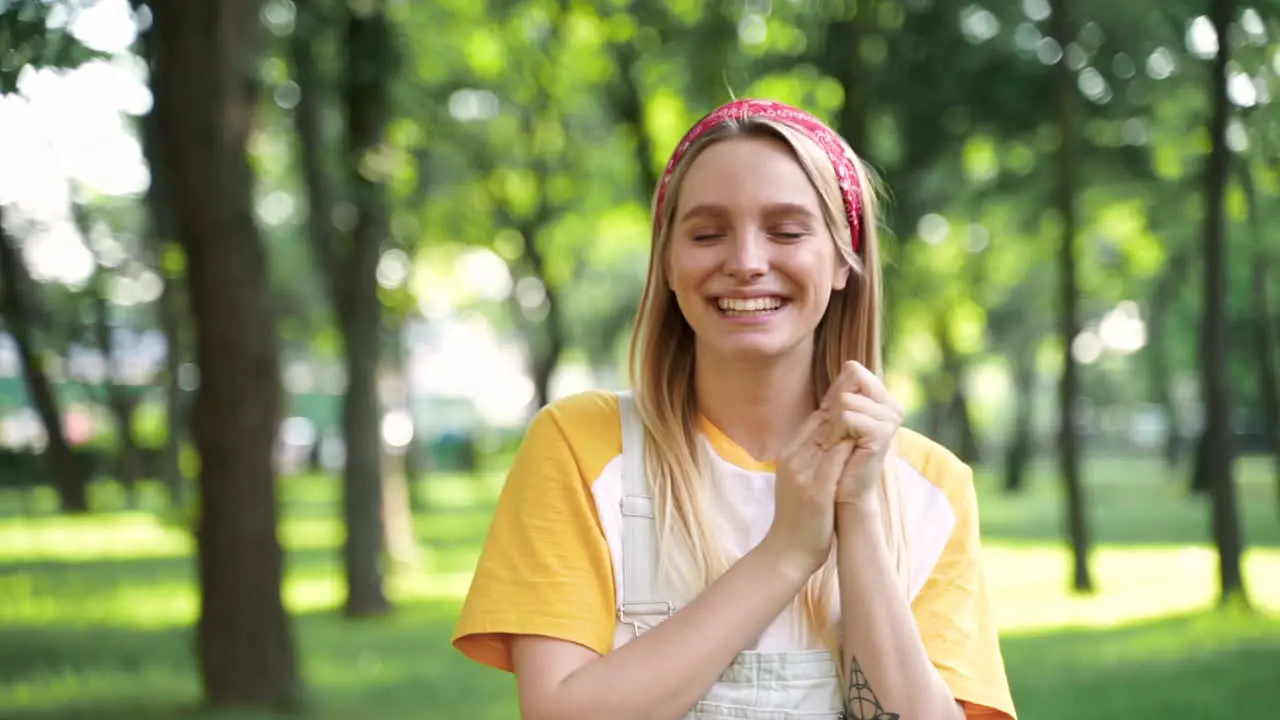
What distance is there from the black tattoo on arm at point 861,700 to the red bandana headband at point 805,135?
0.69 metres

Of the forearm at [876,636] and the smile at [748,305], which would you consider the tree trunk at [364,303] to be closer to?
the smile at [748,305]

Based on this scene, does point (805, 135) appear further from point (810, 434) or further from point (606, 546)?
point (606, 546)

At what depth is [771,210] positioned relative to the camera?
216 centimetres

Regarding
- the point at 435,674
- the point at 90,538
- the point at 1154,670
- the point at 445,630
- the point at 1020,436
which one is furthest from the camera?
the point at 1020,436

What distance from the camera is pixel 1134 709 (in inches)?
374

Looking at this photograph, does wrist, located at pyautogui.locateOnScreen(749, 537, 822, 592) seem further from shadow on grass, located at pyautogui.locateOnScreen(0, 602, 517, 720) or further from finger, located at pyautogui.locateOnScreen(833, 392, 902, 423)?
shadow on grass, located at pyautogui.locateOnScreen(0, 602, 517, 720)

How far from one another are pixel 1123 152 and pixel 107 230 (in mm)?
25024

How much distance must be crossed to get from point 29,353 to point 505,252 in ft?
33.9

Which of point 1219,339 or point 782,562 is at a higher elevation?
point 1219,339

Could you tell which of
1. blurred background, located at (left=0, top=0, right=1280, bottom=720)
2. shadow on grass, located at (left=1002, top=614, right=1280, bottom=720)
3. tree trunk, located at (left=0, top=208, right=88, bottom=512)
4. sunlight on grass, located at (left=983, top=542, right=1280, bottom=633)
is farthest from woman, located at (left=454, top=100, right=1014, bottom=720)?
tree trunk, located at (left=0, top=208, right=88, bottom=512)

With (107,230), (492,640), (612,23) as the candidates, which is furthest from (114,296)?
(492,640)

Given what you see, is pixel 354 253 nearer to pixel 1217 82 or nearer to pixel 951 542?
pixel 1217 82

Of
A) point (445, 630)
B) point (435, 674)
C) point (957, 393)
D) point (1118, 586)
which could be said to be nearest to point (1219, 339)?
point (1118, 586)

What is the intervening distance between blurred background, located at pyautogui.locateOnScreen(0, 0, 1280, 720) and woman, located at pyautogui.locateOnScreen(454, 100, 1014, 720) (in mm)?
678
